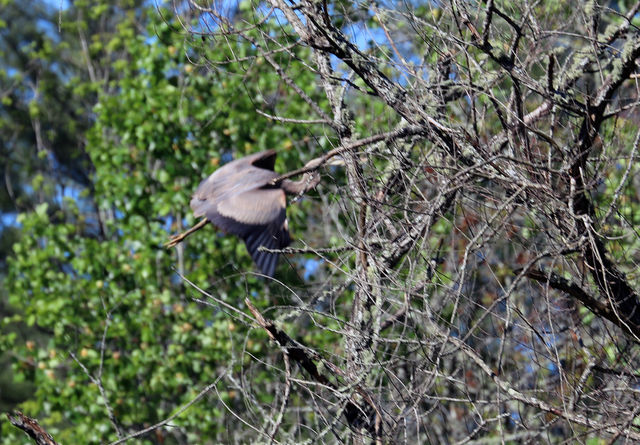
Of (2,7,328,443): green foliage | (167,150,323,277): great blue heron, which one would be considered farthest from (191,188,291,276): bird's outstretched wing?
(2,7,328,443): green foliage

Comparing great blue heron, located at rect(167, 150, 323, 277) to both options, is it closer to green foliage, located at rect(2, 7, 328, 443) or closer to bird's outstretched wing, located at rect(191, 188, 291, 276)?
bird's outstretched wing, located at rect(191, 188, 291, 276)

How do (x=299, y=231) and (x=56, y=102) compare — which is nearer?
(x=299, y=231)

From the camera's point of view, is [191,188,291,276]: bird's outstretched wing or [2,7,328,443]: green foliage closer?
[191,188,291,276]: bird's outstretched wing

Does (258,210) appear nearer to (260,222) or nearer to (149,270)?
(260,222)

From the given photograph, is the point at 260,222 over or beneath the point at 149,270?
beneath

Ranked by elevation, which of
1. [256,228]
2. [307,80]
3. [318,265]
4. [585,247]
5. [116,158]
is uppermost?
[307,80]

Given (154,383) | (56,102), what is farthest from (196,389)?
(56,102)

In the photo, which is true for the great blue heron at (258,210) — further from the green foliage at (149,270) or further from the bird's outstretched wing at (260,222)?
the green foliage at (149,270)

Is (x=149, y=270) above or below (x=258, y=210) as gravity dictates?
above

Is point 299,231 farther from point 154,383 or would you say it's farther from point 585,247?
point 585,247

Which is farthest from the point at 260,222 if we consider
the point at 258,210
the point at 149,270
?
the point at 149,270

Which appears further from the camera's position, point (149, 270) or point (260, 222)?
point (149, 270)

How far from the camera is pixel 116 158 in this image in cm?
754

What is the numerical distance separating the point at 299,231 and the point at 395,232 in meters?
3.73
